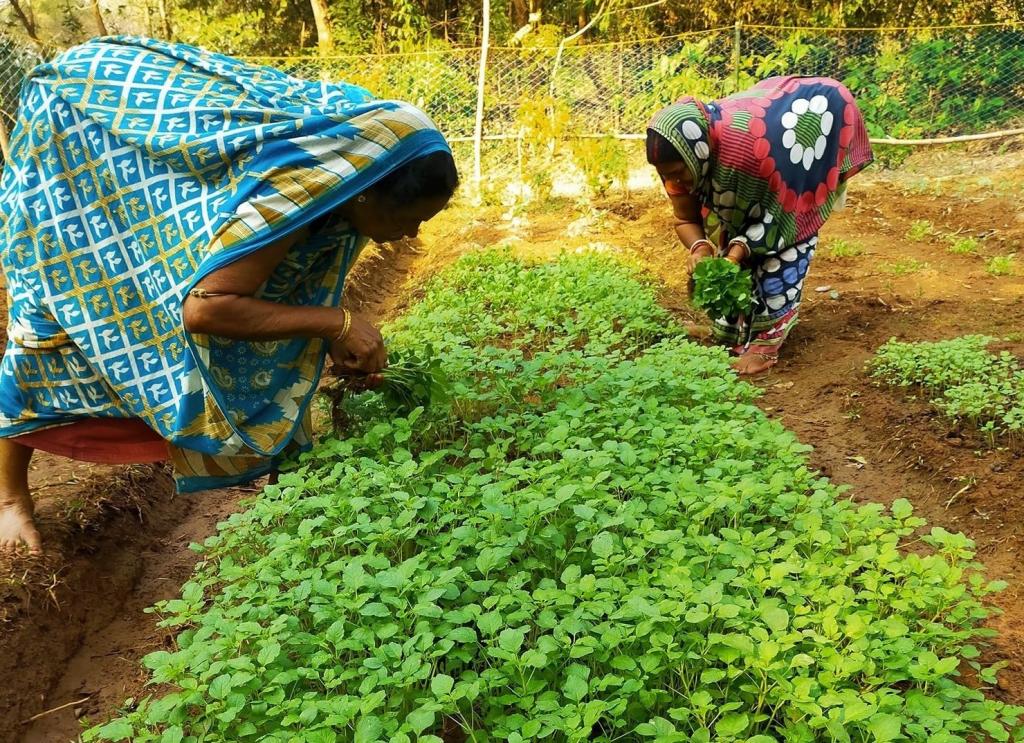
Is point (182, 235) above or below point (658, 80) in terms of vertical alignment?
below

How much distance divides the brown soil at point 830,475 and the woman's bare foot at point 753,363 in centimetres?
7

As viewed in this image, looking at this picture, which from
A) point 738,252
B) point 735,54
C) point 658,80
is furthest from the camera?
point 658,80

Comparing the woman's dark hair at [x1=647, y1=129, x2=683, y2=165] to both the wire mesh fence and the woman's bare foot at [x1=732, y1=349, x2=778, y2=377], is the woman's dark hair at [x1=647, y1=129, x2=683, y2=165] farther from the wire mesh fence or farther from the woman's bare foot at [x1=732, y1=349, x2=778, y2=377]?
the wire mesh fence

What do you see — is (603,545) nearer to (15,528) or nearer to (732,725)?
(732,725)

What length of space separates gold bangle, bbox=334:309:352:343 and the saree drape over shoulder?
240 millimetres

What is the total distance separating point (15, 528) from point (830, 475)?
3.43 metres

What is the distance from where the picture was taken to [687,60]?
33.8 feet

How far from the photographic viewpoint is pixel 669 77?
10375 millimetres

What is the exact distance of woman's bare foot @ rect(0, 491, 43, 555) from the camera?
2.89 metres

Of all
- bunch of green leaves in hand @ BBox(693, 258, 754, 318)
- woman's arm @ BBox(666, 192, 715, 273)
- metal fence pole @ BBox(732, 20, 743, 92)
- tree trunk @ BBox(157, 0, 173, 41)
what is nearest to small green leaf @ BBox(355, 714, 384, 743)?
bunch of green leaves in hand @ BBox(693, 258, 754, 318)

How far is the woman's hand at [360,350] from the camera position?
279cm

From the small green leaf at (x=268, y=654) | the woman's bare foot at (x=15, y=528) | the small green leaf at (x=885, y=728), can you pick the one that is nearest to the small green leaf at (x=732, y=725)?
the small green leaf at (x=885, y=728)

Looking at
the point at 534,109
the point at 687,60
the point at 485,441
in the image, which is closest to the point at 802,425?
the point at 485,441

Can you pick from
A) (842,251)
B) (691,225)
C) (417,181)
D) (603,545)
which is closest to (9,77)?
(691,225)
